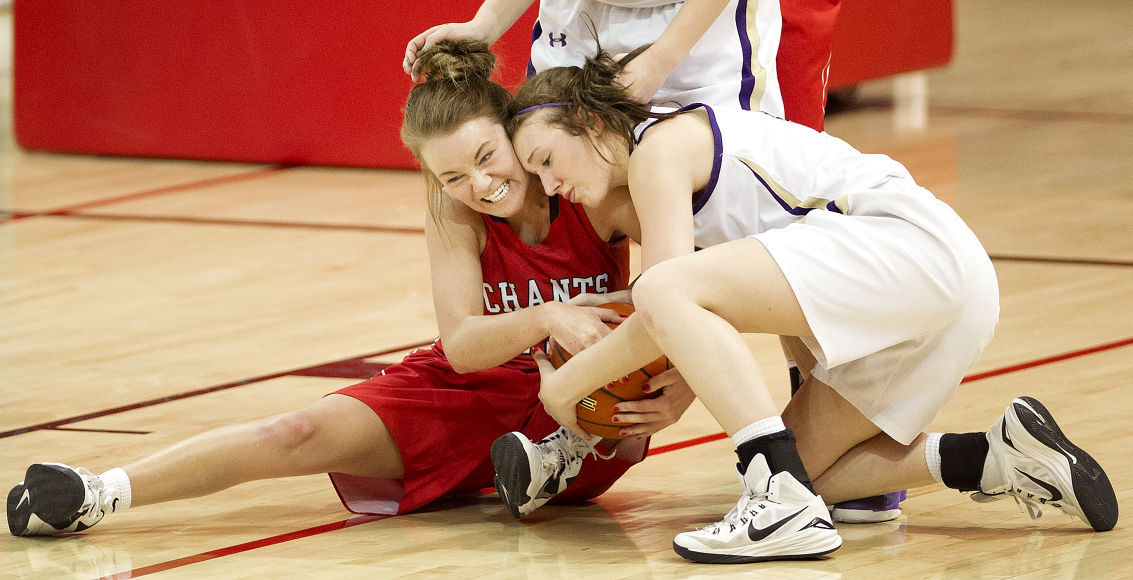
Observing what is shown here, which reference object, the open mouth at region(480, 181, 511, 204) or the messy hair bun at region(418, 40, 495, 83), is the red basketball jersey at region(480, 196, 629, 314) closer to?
the open mouth at region(480, 181, 511, 204)

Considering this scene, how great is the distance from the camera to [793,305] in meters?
2.41

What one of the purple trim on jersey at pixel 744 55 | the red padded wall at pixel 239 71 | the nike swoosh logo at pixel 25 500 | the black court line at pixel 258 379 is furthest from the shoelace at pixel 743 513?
the red padded wall at pixel 239 71

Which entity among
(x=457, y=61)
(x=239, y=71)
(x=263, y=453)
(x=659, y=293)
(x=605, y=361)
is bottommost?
(x=263, y=453)

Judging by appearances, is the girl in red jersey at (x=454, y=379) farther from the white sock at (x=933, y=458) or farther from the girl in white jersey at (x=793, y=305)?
the white sock at (x=933, y=458)

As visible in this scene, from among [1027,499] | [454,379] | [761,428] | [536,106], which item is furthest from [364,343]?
[1027,499]

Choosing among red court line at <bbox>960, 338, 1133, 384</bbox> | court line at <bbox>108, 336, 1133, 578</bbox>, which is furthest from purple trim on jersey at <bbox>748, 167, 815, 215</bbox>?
red court line at <bbox>960, 338, 1133, 384</bbox>

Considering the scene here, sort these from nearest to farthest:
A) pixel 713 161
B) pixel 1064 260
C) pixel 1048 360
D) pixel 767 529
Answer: pixel 767 529
pixel 713 161
pixel 1048 360
pixel 1064 260

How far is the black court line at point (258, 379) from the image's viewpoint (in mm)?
3330

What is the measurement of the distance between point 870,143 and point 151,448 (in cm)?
426

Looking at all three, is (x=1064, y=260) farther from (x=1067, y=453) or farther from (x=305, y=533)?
(x=305, y=533)

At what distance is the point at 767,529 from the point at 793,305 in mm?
331

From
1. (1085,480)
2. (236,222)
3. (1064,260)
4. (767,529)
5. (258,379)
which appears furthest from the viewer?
(236,222)

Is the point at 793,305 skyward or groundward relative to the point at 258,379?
skyward

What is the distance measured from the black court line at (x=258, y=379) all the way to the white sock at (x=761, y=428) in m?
1.46
